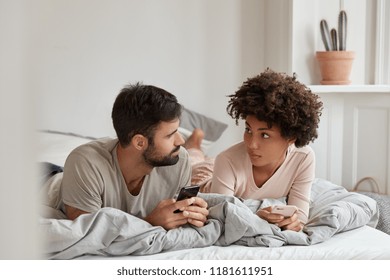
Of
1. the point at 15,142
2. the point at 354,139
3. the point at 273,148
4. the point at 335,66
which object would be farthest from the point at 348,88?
the point at 15,142

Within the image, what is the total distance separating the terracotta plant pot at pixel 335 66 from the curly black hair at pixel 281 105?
26.1 inches

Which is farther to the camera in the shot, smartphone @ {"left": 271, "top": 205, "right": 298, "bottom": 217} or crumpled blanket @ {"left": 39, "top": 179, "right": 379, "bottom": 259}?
smartphone @ {"left": 271, "top": 205, "right": 298, "bottom": 217}

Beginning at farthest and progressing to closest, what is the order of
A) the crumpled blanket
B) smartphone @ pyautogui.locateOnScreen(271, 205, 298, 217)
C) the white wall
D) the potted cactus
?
the potted cactus < smartphone @ pyautogui.locateOnScreen(271, 205, 298, 217) < the crumpled blanket < the white wall

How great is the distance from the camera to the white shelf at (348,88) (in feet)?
5.64

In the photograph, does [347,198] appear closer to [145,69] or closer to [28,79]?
[145,69]

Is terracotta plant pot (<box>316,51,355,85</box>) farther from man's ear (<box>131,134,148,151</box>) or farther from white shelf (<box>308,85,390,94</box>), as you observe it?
man's ear (<box>131,134,148,151</box>)

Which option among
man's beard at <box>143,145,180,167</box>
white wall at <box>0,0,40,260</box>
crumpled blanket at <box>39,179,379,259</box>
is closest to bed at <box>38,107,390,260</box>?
crumpled blanket at <box>39,179,379,259</box>

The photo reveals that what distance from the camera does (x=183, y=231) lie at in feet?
3.16

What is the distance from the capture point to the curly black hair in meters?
1.05

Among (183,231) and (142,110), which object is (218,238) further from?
(142,110)

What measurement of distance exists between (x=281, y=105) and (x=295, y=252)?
0.25m

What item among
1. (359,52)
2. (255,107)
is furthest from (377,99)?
(255,107)

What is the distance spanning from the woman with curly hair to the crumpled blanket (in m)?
0.04
